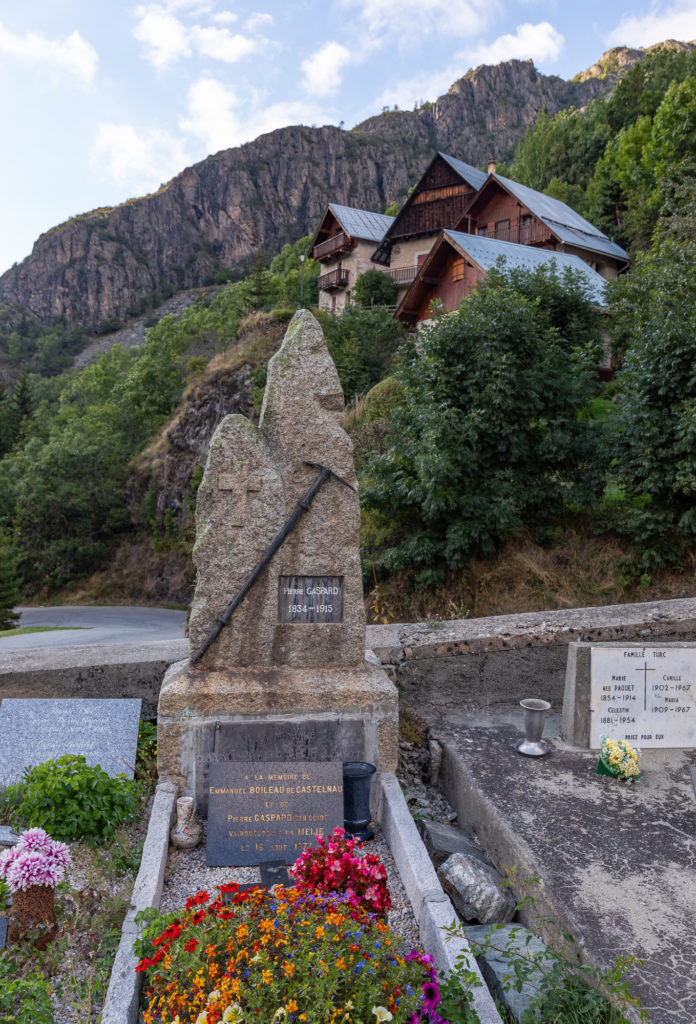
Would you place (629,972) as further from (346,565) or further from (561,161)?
(561,161)

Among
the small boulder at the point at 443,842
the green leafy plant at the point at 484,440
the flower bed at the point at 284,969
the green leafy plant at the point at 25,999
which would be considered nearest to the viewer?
the flower bed at the point at 284,969

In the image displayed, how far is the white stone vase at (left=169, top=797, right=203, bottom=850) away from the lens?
418 centimetres

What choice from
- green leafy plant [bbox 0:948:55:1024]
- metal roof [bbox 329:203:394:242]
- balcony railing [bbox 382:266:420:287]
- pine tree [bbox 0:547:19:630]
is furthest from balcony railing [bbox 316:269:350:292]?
green leafy plant [bbox 0:948:55:1024]

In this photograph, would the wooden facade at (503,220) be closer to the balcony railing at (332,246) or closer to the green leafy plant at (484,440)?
the balcony railing at (332,246)

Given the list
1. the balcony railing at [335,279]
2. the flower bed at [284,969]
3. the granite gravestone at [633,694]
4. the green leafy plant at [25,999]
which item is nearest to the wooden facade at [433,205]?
the balcony railing at [335,279]

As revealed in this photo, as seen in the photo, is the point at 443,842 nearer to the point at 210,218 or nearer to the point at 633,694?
the point at 633,694

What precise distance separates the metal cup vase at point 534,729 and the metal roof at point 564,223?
26.0m

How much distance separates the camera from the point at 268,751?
4586 millimetres

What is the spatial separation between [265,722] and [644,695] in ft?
9.87

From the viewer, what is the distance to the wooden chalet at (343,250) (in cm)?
3747

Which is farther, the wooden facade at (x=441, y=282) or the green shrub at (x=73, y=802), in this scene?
the wooden facade at (x=441, y=282)

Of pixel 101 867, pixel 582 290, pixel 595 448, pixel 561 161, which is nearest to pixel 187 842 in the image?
pixel 101 867

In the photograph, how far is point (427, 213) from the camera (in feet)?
112

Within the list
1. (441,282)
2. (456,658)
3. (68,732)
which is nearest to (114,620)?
(441,282)
